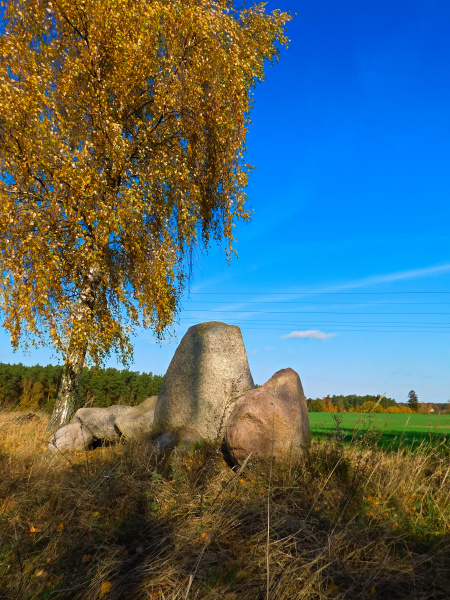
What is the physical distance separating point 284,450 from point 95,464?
102 inches

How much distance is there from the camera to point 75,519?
186 inches

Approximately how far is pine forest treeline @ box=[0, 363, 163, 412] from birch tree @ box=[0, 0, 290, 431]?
461cm

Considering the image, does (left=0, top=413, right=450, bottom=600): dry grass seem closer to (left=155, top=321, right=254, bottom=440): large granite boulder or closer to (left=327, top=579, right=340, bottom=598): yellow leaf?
(left=327, top=579, right=340, bottom=598): yellow leaf

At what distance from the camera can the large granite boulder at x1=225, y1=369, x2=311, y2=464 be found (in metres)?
6.16

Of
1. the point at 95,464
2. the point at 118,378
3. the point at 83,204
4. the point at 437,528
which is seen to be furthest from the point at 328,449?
the point at 118,378

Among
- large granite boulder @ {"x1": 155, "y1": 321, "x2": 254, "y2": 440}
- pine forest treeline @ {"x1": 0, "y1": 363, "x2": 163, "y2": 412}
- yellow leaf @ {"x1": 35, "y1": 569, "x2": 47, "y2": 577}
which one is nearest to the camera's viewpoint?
yellow leaf @ {"x1": 35, "y1": 569, "x2": 47, "y2": 577}

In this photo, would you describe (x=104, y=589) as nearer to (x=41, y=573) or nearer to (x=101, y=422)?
(x=41, y=573)

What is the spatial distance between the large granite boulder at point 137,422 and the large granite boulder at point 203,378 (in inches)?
→ 12.1

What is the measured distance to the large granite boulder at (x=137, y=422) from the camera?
828 cm

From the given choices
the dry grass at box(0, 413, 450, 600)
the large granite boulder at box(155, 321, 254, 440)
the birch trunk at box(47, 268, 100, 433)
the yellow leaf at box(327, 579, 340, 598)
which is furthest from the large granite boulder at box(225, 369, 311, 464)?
the birch trunk at box(47, 268, 100, 433)

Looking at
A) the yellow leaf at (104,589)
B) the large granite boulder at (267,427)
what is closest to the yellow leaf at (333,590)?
the yellow leaf at (104,589)

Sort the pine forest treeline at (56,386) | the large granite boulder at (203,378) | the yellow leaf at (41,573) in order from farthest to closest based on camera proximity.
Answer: the pine forest treeline at (56,386) < the large granite boulder at (203,378) < the yellow leaf at (41,573)

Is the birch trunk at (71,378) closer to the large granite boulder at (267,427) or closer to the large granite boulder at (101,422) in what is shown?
the large granite boulder at (101,422)

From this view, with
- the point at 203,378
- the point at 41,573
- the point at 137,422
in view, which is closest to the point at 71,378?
the point at 137,422
